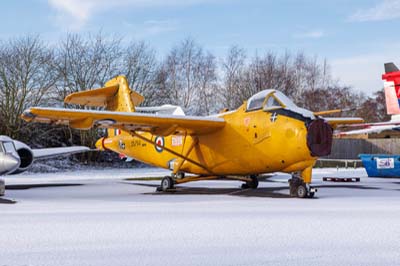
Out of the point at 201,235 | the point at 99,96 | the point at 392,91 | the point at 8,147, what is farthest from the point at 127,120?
the point at 392,91

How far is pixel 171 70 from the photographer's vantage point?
4325 cm

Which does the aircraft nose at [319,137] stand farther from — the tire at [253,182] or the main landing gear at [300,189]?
the tire at [253,182]

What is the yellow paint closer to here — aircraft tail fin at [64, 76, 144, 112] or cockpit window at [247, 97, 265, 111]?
cockpit window at [247, 97, 265, 111]

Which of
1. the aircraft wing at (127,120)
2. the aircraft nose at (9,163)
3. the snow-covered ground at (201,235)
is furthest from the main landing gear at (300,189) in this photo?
the aircraft nose at (9,163)

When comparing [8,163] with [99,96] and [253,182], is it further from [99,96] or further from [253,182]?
[253,182]

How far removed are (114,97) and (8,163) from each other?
473 centimetres

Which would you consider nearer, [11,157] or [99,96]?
[11,157]

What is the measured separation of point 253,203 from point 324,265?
570cm

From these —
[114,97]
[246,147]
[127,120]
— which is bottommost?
[246,147]

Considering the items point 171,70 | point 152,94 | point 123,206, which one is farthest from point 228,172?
point 171,70

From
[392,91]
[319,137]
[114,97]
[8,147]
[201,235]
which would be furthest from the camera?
[392,91]

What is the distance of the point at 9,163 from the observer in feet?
41.6

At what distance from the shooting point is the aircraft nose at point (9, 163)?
499 inches

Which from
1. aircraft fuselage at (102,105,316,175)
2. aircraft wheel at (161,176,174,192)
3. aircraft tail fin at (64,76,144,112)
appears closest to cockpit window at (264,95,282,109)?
aircraft fuselage at (102,105,316,175)
